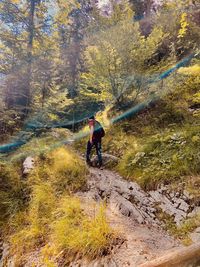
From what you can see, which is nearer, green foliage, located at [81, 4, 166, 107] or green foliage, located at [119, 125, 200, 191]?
Answer: green foliage, located at [119, 125, 200, 191]

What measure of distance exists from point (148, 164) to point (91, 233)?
3608 mm

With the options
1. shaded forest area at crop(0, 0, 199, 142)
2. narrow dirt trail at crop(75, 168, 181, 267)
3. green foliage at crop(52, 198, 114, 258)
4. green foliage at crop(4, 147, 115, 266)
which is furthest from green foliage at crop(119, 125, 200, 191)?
shaded forest area at crop(0, 0, 199, 142)

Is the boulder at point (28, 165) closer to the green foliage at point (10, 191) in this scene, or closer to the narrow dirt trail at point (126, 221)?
the green foliage at point (10, 191)

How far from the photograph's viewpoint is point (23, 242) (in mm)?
5895

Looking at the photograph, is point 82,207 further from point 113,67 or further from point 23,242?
point 113,67

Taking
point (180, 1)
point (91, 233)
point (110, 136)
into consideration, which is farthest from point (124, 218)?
point (110, 136)

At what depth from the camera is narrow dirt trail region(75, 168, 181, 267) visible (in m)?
4.26

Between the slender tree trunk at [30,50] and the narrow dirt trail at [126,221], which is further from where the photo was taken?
the slender tree trunk at [30,50]

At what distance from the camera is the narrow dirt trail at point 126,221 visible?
426 centimetres

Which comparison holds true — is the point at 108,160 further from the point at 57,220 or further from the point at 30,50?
the point at 30,50

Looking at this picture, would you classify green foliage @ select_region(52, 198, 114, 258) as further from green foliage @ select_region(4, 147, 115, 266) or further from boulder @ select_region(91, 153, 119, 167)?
boulder @ select_region(91, 153, 119, 167)

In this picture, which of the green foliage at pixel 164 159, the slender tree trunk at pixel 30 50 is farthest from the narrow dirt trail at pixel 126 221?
the slender tree trunk at pixel 30 50

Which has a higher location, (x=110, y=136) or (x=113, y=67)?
(x=113, y=67)

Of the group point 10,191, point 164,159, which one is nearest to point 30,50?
point 10,191
